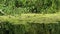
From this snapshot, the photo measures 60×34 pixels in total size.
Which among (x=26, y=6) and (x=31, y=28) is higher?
(x=26, y=6)

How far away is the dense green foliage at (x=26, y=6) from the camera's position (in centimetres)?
1058

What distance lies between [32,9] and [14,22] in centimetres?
435

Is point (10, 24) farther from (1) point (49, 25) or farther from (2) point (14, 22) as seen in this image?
(1) point (49, 25)

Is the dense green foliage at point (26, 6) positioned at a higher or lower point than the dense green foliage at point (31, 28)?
higher

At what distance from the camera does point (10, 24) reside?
669cm

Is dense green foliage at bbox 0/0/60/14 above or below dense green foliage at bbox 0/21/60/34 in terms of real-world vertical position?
Result: above

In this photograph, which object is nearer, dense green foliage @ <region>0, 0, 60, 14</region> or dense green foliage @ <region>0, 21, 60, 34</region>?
dense green foliage @ <region>0, 21, 60, 34</region>

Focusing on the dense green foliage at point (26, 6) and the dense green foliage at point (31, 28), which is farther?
the dense green foliage at point (26, 6)

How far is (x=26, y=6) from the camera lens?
11031 mm

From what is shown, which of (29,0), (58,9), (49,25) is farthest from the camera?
(29,0)

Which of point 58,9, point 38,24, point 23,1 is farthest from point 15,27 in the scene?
point 23,1

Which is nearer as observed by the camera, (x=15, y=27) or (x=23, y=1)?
(x=15, y=27)

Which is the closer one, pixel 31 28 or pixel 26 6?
pixel 31 28

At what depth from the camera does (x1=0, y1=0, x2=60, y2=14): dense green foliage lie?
416 inches
